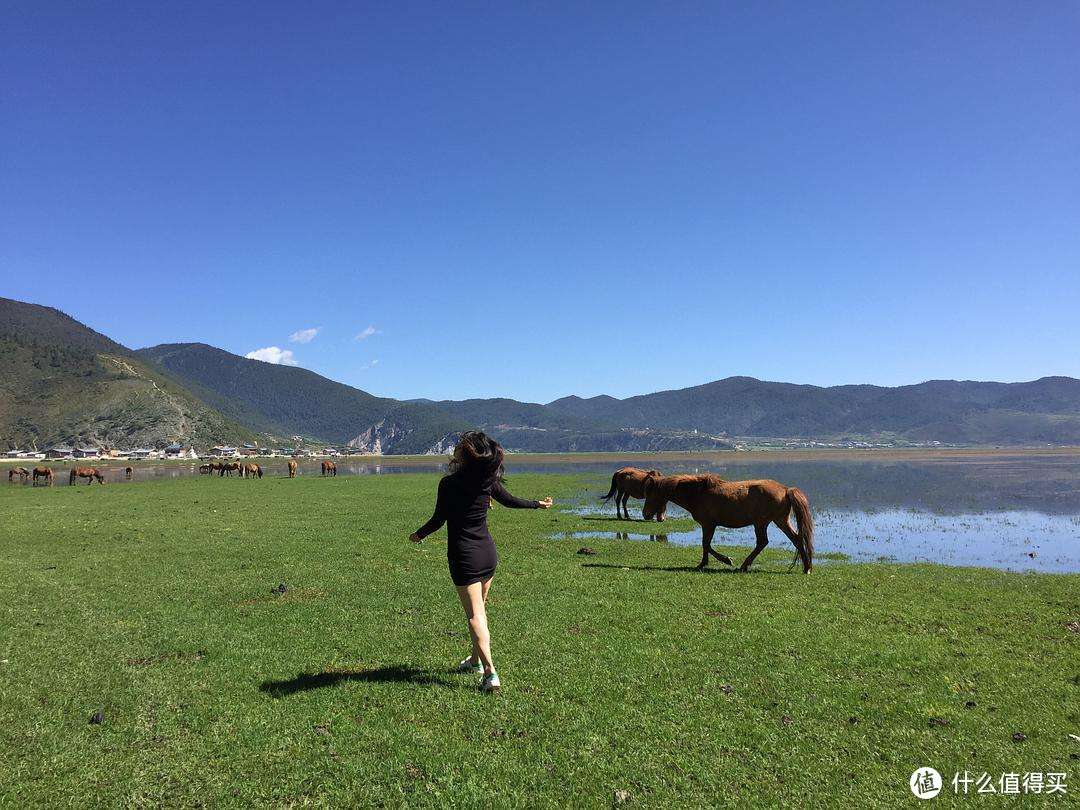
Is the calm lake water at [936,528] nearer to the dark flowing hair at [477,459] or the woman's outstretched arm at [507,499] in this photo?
the woman's outstretched arm at [507,499]

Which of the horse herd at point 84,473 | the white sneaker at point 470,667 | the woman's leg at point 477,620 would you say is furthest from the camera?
the horse herd at point 84,473

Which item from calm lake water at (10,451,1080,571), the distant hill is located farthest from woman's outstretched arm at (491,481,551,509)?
the distant hill

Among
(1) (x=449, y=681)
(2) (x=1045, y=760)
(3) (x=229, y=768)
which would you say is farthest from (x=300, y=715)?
Result: (2) (x=1045, y=760)

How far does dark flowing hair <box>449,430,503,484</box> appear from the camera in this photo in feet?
26.2

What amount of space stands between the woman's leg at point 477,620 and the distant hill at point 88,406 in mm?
179631

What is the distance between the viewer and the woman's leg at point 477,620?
25.5ft

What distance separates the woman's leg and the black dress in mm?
119

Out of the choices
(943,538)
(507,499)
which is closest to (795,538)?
(507,499)

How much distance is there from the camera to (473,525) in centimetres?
808

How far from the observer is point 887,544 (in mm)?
24000

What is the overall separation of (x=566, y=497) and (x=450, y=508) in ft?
114

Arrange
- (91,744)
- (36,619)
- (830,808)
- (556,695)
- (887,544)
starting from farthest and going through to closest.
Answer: (887,544)
(36,619)
(556,695)
(91,744)
(830,808)

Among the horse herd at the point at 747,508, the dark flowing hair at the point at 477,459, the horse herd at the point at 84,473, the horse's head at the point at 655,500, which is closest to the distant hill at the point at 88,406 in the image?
the horse herd at the point at 84,473

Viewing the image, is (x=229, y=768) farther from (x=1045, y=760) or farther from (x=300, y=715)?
(x=1045, y=760)
